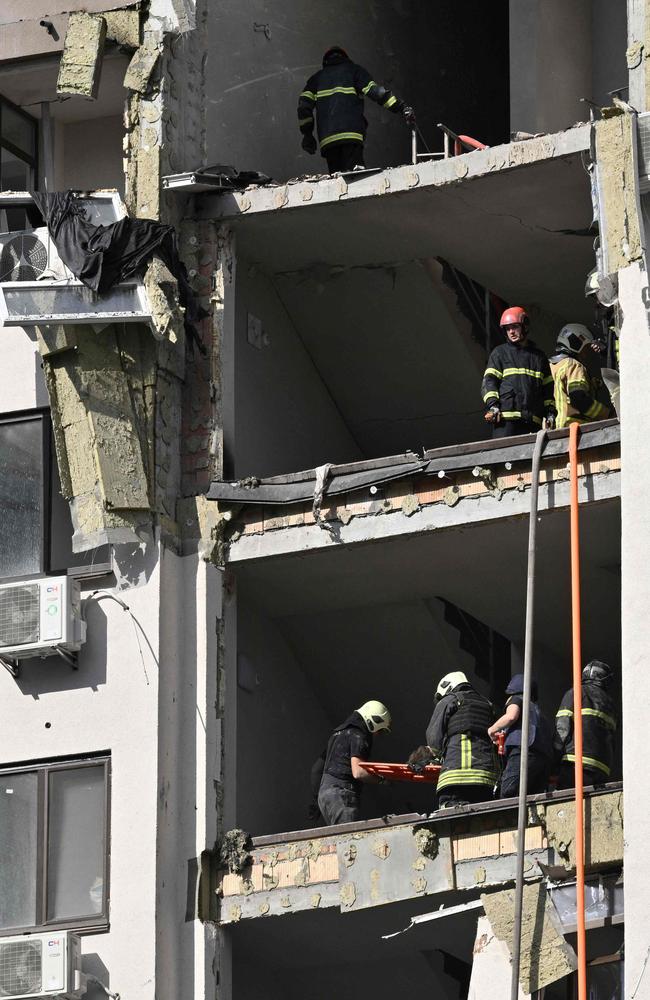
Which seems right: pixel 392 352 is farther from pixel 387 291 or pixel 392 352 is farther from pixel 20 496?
pixel 20 496

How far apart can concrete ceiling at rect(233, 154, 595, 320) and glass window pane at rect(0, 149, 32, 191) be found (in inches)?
82.2

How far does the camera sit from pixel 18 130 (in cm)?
1906

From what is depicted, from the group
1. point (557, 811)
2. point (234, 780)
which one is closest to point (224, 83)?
Result: point (234, 780)

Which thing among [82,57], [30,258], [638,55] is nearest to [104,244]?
[30,258]

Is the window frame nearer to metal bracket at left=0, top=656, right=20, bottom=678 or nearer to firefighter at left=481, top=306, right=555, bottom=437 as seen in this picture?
metal bracket at left=0, top=656, right=20, bottom=678

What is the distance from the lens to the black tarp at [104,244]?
→ 17.0m

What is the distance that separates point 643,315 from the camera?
1556 cm

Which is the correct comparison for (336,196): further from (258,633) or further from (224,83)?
(258,633)

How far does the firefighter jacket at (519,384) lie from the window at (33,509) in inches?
130

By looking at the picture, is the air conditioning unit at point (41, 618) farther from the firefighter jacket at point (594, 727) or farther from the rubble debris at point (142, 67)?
the rubble debris at point (142, 67)

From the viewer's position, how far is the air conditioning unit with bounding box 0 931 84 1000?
15648 millimetres

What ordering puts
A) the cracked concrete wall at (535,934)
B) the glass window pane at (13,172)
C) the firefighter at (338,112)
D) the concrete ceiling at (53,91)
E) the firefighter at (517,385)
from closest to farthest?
the cracked concrete wall at (535,934)
the firefighter at (517,385)
the concrete ceiling at (53,91)
the firefighter at (338,112)
the glass window pane at (13,172)

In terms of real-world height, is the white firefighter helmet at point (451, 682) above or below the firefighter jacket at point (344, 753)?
above

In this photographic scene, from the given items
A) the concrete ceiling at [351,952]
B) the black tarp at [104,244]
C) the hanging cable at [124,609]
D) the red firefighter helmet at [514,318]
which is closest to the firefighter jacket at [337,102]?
the black tarp at [104,244]
